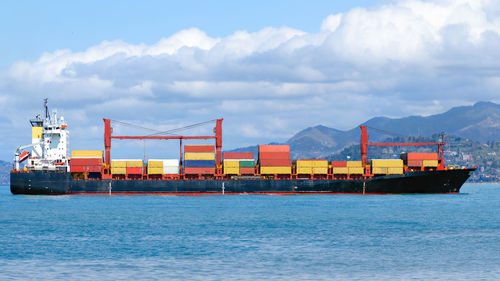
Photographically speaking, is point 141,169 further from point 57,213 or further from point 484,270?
point 484,270

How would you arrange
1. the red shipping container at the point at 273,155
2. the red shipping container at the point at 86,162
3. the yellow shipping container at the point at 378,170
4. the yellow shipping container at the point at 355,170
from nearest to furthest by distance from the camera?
the red shipping container at the point at 86,162
the yellow shipping container at the point at 355,170
the yellow shipping container at the point at 378,170
the red shipping container at the point at 273,155

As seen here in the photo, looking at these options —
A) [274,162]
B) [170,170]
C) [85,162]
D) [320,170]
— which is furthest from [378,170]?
[85,162]

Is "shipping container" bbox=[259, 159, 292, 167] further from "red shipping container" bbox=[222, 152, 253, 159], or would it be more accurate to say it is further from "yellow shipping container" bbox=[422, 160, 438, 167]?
"yellow shipping container" bbox=[422, 160, 438, 167]

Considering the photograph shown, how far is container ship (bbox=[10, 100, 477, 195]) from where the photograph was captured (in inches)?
3826

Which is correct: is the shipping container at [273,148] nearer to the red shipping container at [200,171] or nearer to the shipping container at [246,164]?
the shipping container at [246,164]

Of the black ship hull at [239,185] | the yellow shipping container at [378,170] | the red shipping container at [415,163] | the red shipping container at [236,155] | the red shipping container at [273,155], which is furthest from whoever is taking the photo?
the red shipping container at [415,163]

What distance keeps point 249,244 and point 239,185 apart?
55.4 m

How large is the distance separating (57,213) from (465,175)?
2500 inches

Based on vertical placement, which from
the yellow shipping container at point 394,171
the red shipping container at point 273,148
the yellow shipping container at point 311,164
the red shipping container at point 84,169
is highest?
the red shipping container at point 273,148

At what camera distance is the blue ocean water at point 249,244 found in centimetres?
3344

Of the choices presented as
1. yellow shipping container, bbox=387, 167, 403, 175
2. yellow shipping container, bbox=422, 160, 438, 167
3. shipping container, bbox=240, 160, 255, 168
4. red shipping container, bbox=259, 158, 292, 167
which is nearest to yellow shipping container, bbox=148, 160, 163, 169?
shipping container, bbox=240, 160, 255, 168

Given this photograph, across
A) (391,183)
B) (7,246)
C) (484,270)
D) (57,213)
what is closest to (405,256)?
(484,270)

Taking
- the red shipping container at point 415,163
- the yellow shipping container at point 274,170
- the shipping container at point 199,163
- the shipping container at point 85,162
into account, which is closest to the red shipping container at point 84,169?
the shipping container at point 85,162

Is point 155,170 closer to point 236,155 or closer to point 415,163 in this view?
point 236,155
